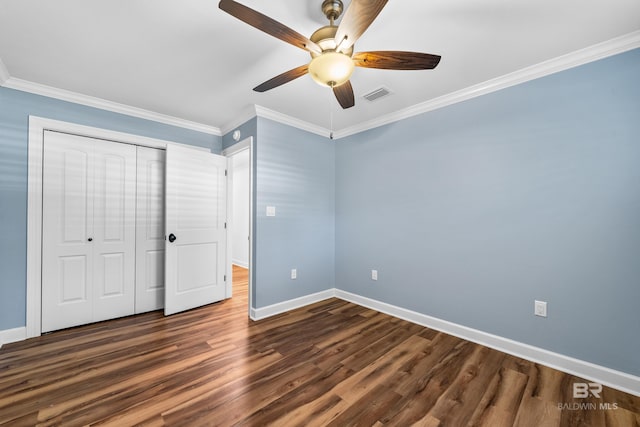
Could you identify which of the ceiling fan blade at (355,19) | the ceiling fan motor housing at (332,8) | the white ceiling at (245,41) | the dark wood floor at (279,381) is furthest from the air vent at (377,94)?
the dark wood floor at (279,381)

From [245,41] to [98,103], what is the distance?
204 cm

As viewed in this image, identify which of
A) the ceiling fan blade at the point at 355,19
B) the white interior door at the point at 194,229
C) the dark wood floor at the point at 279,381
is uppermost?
the ceiling fan blade at the point at 355,19

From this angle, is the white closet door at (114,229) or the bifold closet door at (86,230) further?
the white closet door at (114,229)

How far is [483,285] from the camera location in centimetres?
238

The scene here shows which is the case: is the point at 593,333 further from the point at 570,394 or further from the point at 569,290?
the point at 570,394

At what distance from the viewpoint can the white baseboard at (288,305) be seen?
9.55ft

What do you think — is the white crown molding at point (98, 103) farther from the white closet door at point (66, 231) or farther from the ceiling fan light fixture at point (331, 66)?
the ceiling fan light fixture at point (331, 66)

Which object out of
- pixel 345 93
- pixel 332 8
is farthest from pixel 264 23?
pixel 345 93

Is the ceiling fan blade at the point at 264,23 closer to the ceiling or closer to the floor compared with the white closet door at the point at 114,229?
closer to the ceiling

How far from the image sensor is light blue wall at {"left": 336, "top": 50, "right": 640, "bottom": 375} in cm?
180

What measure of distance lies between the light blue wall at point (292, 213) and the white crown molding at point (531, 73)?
1074 millimetres

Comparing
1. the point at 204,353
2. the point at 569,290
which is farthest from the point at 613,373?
the point at 204,353

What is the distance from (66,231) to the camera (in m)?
2.62

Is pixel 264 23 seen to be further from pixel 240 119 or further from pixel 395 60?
pixel 240 119
